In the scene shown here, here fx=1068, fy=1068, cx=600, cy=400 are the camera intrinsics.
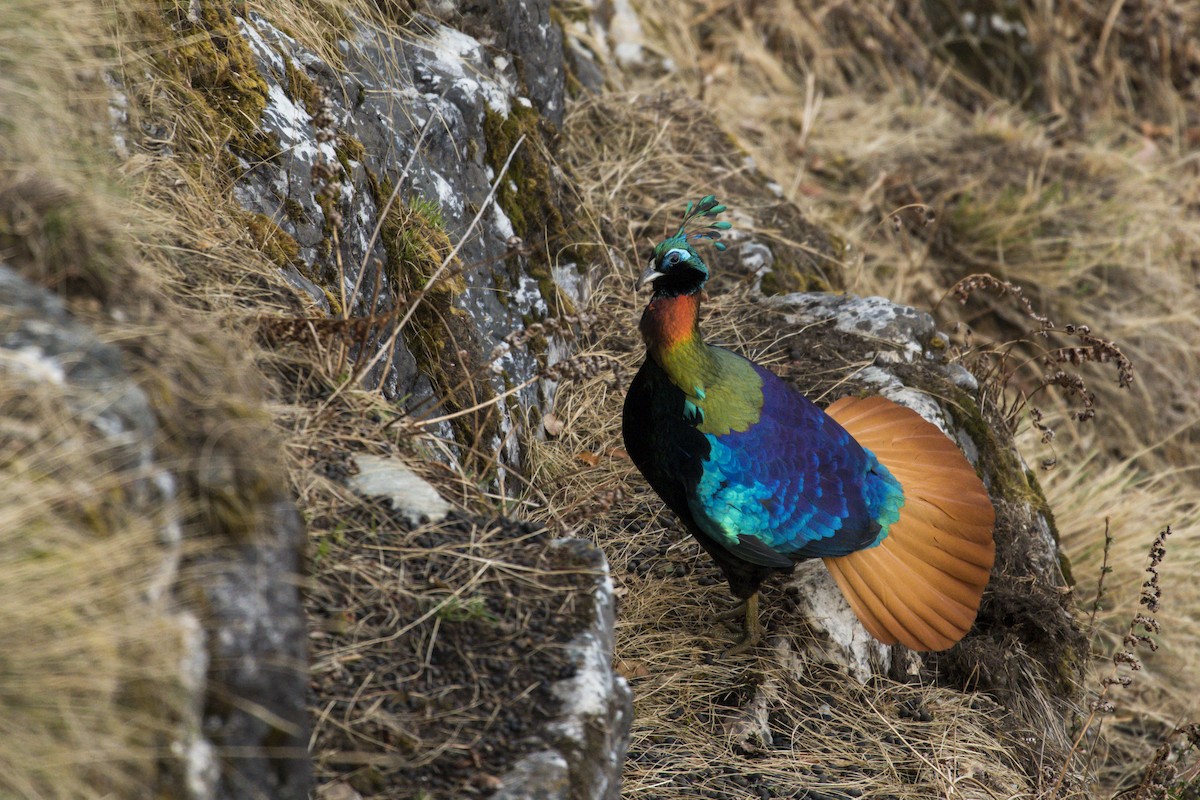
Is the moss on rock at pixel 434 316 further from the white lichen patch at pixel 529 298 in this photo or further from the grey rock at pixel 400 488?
the grey rock at pixel 400 488

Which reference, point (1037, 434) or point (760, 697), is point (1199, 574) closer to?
point (1037, 434)

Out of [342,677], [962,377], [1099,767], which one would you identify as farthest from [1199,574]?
[342,677]

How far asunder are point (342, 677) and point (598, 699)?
1.47 ft

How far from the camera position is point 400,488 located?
7.22 feet

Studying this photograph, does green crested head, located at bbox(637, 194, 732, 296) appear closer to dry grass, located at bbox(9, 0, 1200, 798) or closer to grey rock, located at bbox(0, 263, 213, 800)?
dry grass, located at bbox(9, 0, 1200, 798)

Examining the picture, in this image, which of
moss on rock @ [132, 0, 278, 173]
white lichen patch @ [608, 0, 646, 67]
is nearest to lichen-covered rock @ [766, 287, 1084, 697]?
moss on rock @ [132, 0, 278, 173]

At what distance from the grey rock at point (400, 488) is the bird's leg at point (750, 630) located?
107 cm

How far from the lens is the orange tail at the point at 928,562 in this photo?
2.85 metres

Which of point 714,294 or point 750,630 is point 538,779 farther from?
point 714,294

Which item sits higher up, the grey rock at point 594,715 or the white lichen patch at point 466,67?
the white lichen patch at point 466,67

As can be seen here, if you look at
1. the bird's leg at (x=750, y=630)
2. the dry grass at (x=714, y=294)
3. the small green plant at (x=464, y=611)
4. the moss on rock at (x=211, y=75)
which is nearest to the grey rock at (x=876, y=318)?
the dry grass at (x=714, y=294)

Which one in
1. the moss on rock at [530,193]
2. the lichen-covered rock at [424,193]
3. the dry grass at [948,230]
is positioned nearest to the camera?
the lichen-covered rock at [424,193]

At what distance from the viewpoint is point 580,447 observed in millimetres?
3418

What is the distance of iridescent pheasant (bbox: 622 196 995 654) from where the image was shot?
2.73m
